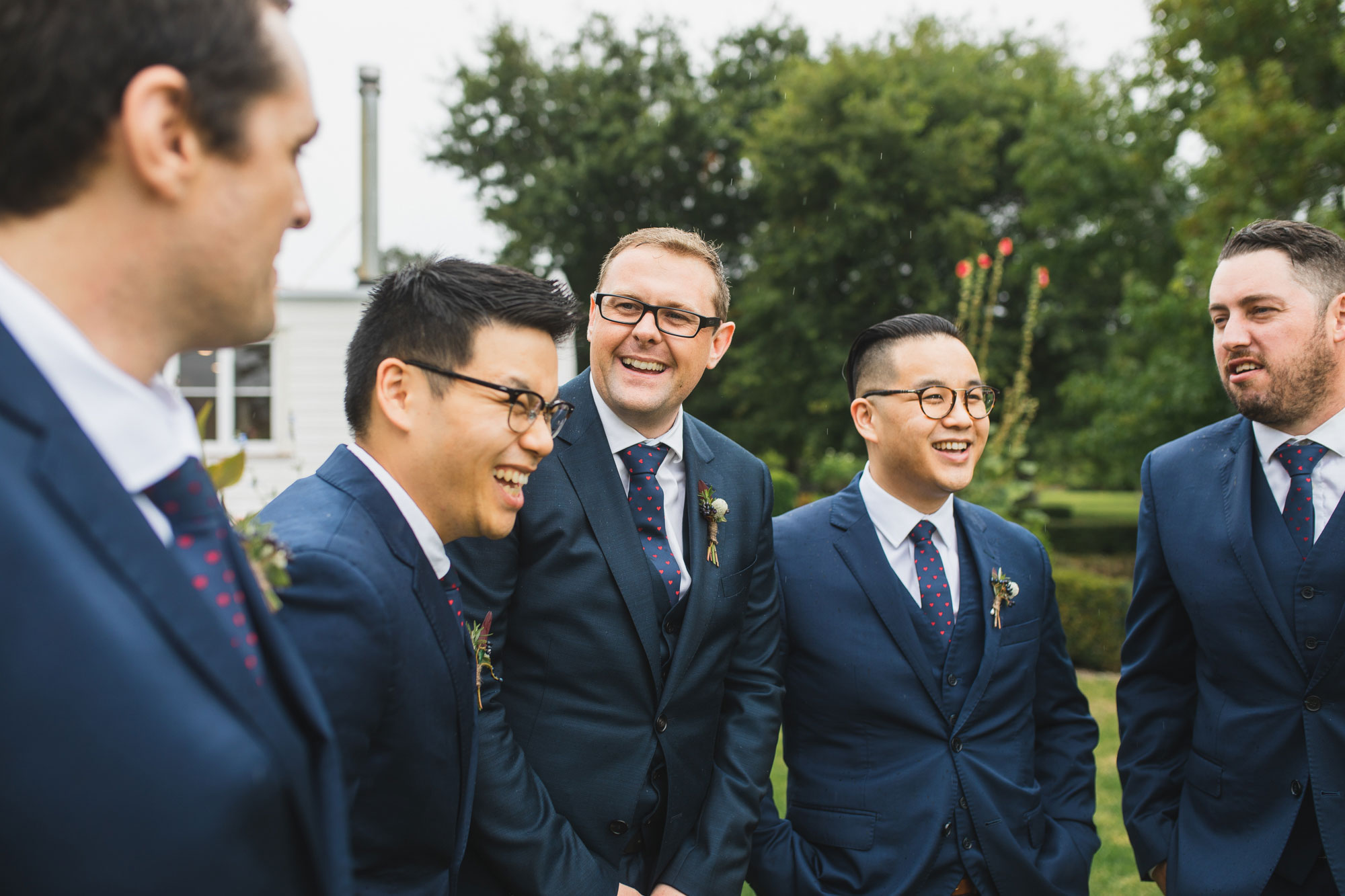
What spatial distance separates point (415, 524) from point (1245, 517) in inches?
104

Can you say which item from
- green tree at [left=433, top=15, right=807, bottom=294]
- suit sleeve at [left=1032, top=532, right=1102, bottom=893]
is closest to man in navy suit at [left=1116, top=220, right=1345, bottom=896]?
suit sleeve at [left=1032, top=532, right=1102, bottom=893]

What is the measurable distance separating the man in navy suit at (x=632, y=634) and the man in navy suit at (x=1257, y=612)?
4.64 ft

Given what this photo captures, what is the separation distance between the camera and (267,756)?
114 cm

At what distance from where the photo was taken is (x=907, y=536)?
334 cm

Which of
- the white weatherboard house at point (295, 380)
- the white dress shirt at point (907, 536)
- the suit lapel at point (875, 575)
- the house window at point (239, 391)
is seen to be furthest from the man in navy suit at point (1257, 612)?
the house window at point (239, 391)

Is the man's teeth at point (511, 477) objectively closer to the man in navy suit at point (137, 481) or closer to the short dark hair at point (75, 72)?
the man in navy suit at point (137, 481)

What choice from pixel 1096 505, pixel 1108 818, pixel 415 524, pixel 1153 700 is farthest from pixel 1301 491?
pixel 1096 505

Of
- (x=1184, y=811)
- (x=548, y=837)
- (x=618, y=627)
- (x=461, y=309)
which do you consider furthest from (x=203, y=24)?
(x=1184, y=811)

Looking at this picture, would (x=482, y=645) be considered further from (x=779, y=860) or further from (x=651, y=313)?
(x=779, y=860)

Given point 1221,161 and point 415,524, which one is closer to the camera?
point 415,524

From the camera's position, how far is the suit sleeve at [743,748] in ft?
9.36

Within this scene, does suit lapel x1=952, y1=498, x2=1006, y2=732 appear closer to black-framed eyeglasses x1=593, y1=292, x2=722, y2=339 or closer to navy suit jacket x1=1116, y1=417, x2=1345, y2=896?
navy suit jacket x1=1116, y1=417, x2=1345, y2=896

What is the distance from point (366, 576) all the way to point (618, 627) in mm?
1081

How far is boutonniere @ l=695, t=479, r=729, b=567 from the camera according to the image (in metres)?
3.01
